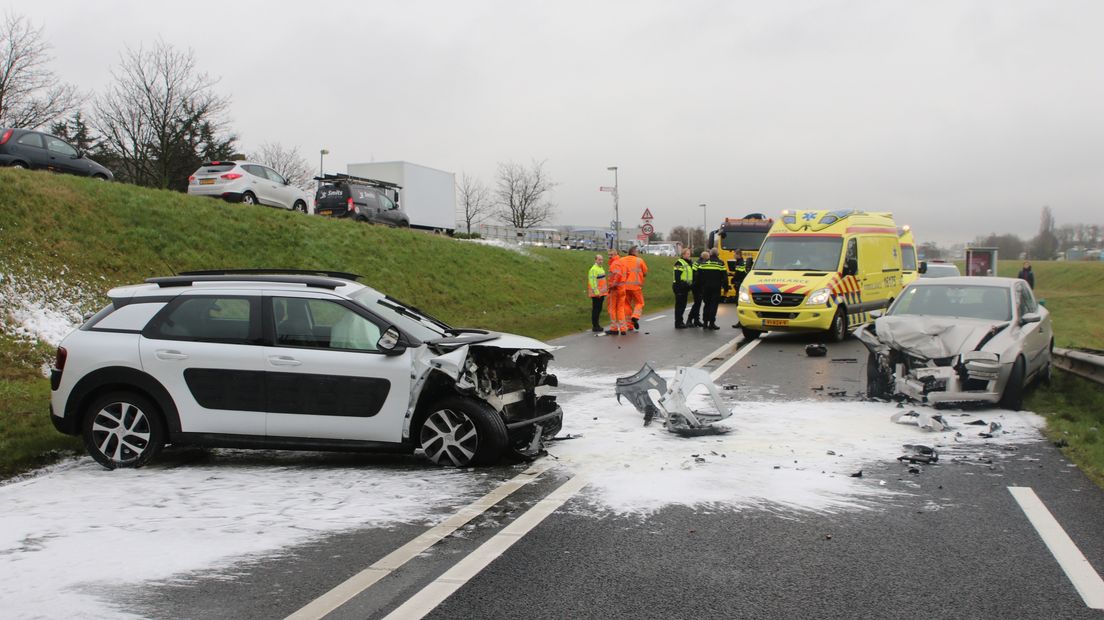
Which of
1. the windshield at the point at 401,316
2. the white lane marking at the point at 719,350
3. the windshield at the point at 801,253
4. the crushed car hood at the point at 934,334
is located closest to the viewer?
the windshield at the point at 401,316

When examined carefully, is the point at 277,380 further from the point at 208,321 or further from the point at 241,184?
the point at 241,184

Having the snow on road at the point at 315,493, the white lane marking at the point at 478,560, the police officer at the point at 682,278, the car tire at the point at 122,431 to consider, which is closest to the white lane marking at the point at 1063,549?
the snow on road at the point at 315,493

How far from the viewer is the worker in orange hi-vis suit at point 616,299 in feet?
62.5

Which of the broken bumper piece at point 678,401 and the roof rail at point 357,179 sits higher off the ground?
the roof rail at point 357,179

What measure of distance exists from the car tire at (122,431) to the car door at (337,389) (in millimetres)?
918

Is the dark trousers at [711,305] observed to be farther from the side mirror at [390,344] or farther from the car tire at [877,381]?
the side mirror at [390,344]

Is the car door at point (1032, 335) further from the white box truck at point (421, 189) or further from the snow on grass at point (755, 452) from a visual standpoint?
the white box truck at point (421, 189)

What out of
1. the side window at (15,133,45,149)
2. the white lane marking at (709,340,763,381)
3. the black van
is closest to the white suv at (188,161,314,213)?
the black van

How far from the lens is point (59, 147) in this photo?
71.6 ft

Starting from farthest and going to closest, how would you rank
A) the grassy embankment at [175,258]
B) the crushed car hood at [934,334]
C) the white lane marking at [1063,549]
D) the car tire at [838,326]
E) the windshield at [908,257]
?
1. the windshield at [908,257]
2. the car tire at [838,326]
3. the grassy embankment at [175,258]
4. the crushed car hood at [934,334]
5. the white lane marking at [1063,549]

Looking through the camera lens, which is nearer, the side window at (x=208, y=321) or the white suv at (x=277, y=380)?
the white suv at (x=277, y=380)

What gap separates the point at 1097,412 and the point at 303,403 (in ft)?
25.0

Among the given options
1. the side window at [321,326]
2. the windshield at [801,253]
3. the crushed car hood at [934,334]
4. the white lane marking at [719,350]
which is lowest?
the white lane marking at [719,350]

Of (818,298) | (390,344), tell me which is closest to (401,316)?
(390,344)
